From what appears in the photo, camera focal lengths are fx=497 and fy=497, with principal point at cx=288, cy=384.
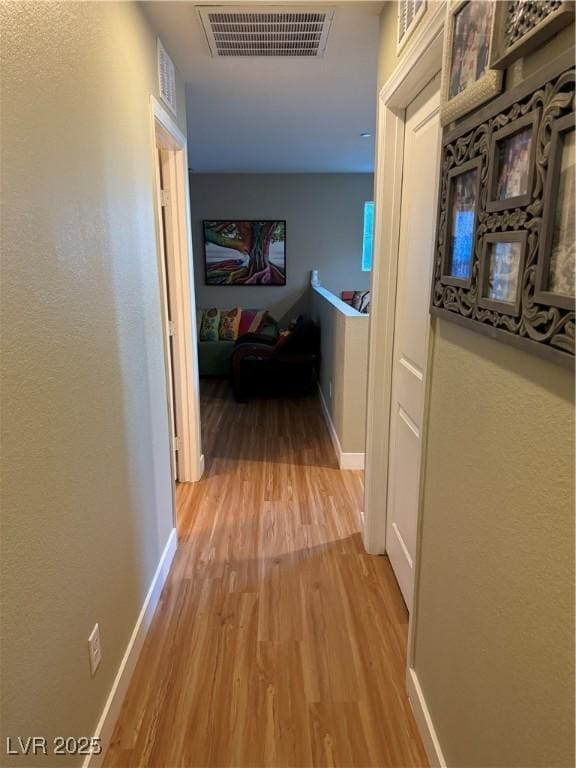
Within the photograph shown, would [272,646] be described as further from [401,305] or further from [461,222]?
[461,222]

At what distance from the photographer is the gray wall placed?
6492mm

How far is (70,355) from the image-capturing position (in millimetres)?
1287

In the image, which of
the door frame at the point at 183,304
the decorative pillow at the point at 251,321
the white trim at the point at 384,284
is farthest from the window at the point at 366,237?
the white trim at the point at 384,284

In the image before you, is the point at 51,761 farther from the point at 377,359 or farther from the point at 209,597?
the point at 377,359

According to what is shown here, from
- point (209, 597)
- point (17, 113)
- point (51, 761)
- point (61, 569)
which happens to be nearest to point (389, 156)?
point (17, 113)

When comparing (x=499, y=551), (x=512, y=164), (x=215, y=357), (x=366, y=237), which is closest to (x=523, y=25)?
(x=512, y=164)

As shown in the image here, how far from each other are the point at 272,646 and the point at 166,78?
2589 millimetres

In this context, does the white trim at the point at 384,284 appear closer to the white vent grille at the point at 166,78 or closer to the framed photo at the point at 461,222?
the framed photo at the point at 461,222

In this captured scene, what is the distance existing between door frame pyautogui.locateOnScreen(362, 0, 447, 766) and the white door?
38 mm

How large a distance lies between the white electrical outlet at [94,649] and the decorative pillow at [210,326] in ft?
16.1

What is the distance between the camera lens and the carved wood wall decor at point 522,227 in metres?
0.76

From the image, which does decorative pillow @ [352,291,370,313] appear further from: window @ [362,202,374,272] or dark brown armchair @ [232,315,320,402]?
window @ [362,202,374,272]

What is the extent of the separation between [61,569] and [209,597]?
114 centimetres

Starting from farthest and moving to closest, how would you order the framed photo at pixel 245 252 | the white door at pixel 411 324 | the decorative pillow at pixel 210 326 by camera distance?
the framed photo at pixel 245 252
the decorative pillow at pixel 210 326
the white door at pixel 411 324
